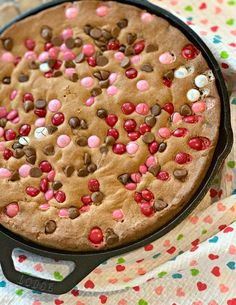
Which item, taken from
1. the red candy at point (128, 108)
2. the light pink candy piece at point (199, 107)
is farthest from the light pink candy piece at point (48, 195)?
the light pink candy piece at point (199, 107)

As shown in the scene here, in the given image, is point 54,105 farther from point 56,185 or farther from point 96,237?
point 96,237

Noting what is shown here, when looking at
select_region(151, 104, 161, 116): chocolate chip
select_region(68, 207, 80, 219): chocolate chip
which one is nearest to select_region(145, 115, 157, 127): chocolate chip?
select_region(151, 104, 161, 116): chocolate chip

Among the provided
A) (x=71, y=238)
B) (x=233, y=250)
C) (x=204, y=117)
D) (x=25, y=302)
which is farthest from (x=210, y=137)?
(x=25, y=302)

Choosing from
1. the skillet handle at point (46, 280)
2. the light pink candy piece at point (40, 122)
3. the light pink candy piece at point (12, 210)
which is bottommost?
the skillet handle at point (46, 280)

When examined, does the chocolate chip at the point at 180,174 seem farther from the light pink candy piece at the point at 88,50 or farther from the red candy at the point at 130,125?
the light pink candy piece at the point at 88,50

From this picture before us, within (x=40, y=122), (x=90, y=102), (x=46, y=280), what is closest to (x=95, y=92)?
(x=90, y=102)
